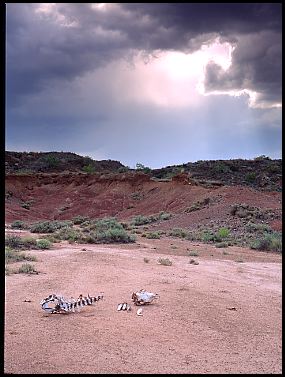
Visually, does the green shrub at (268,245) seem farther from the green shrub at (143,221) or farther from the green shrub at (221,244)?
the green shrub at (143,221)

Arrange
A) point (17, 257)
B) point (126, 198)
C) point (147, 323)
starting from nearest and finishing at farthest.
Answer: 1. point (147, 323)
2. point (17, 257)
3. point (126, 198)

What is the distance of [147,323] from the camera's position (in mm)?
6605

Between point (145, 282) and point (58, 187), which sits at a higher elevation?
point (58, 187)

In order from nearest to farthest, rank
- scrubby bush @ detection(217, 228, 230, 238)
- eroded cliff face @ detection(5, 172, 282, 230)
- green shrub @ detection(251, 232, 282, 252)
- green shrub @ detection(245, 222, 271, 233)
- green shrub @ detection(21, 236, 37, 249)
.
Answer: green shrub @ detection(21, 236, 37, 249), green shrub @ detection(251, 232, 282, 252), scrubby bush @ detection(217, 228, 230, 238), green shrub @ detection(245, 222, 271, 233), eroded cliff face @ detection(5, 172, 282, 230)

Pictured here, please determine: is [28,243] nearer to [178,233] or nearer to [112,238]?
[112,238]

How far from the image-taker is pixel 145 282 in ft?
31.6

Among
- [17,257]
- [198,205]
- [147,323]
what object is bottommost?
[147,323]

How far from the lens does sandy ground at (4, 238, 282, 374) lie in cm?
504

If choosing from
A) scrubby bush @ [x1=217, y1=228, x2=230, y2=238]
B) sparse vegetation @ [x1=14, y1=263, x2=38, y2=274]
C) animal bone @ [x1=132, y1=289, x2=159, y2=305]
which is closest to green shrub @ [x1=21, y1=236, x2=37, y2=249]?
sparse vegetation @ [x1=14, y1=263, x2=38, y2=274]

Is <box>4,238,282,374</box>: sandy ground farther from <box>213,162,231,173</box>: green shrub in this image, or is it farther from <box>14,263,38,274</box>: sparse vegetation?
<box>213,162,231,173</box>: green shrub

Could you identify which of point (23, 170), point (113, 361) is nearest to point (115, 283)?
point (113, 361)

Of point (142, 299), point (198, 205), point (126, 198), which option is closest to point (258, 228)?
point (198, 205)
